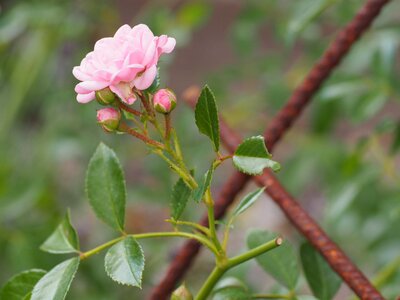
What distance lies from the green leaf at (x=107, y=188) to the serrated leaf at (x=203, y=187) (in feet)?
0.25

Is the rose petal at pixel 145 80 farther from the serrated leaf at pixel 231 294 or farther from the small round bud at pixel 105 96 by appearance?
the serrated leaf at pixel 231 294

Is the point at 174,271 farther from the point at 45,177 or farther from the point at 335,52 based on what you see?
the point at 45,177

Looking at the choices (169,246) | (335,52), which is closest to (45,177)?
(169,246)

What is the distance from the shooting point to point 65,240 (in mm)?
398

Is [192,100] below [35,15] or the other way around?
below

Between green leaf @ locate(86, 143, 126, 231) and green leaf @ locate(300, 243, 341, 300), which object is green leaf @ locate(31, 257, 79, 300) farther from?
green leaf @ locate(300, 243, 341, 300)

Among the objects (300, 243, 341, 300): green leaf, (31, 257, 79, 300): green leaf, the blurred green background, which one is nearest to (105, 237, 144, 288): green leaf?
(31, 257, 79, 300): green leaf

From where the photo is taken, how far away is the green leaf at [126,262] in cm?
33

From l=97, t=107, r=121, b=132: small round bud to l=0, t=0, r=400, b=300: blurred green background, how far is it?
289 mm

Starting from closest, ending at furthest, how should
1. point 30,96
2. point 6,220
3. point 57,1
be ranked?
1. point 6,220
2. point 57,1
3. point 30,96

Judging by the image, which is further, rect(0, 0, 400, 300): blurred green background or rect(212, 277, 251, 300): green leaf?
rect(0, 0, 400, 300): blurred green background

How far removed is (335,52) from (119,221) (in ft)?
0.56

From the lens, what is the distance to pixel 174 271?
0.43 metres

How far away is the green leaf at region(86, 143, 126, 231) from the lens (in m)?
0.39
